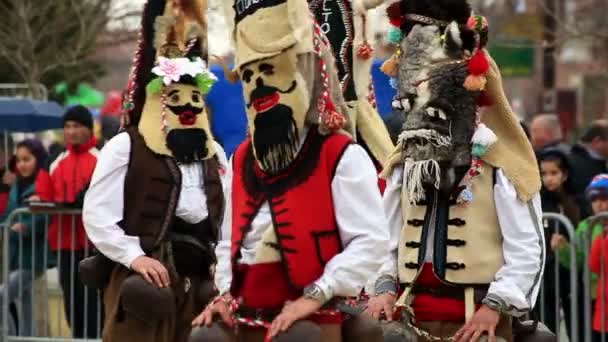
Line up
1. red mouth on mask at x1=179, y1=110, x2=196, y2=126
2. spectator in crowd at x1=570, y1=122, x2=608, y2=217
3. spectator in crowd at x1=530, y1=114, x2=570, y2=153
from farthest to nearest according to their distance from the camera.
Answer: spectator in crowd at x1=530, y1=114, x2=570, y2=153
spectator in crowd at x1=570, y1=122, x2=608, y2=217
red mouth on mask at x1=179, y1=110, x2=196, y2=126

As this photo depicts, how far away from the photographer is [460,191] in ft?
22.8

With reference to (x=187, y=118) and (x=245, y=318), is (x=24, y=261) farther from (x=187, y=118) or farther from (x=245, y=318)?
(x=245, y=318)

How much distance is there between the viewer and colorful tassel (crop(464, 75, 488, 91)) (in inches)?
269

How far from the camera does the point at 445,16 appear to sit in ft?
23.2

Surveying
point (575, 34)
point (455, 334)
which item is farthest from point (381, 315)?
point (575, 34)

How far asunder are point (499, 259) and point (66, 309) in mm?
5264

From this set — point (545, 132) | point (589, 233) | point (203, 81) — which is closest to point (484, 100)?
point (203, 81)

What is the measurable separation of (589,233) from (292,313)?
4389 mm

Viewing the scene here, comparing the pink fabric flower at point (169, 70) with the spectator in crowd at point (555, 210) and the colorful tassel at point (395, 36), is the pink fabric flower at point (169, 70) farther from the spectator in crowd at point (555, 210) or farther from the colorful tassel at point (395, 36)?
the spectator in crowd at point (555, 210)

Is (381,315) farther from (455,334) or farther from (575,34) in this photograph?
(575,34)

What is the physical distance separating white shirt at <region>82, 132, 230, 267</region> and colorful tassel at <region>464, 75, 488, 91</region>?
5.90ft

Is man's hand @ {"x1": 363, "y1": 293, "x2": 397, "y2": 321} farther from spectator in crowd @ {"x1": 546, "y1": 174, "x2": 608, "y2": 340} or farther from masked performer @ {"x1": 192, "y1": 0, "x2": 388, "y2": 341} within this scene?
spectator in crowd @ {"x1": 546, "y1": 174, "x2": 608, "y2": 340}

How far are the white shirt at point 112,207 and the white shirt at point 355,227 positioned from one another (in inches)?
80.7

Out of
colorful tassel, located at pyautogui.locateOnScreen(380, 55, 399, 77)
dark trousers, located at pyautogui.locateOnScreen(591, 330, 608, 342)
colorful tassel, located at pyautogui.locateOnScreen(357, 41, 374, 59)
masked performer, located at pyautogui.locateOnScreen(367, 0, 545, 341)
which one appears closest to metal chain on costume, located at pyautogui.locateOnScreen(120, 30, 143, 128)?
colorful tassel, located at pyautogui.locateOnScreen(357, 41, 374, 59)
